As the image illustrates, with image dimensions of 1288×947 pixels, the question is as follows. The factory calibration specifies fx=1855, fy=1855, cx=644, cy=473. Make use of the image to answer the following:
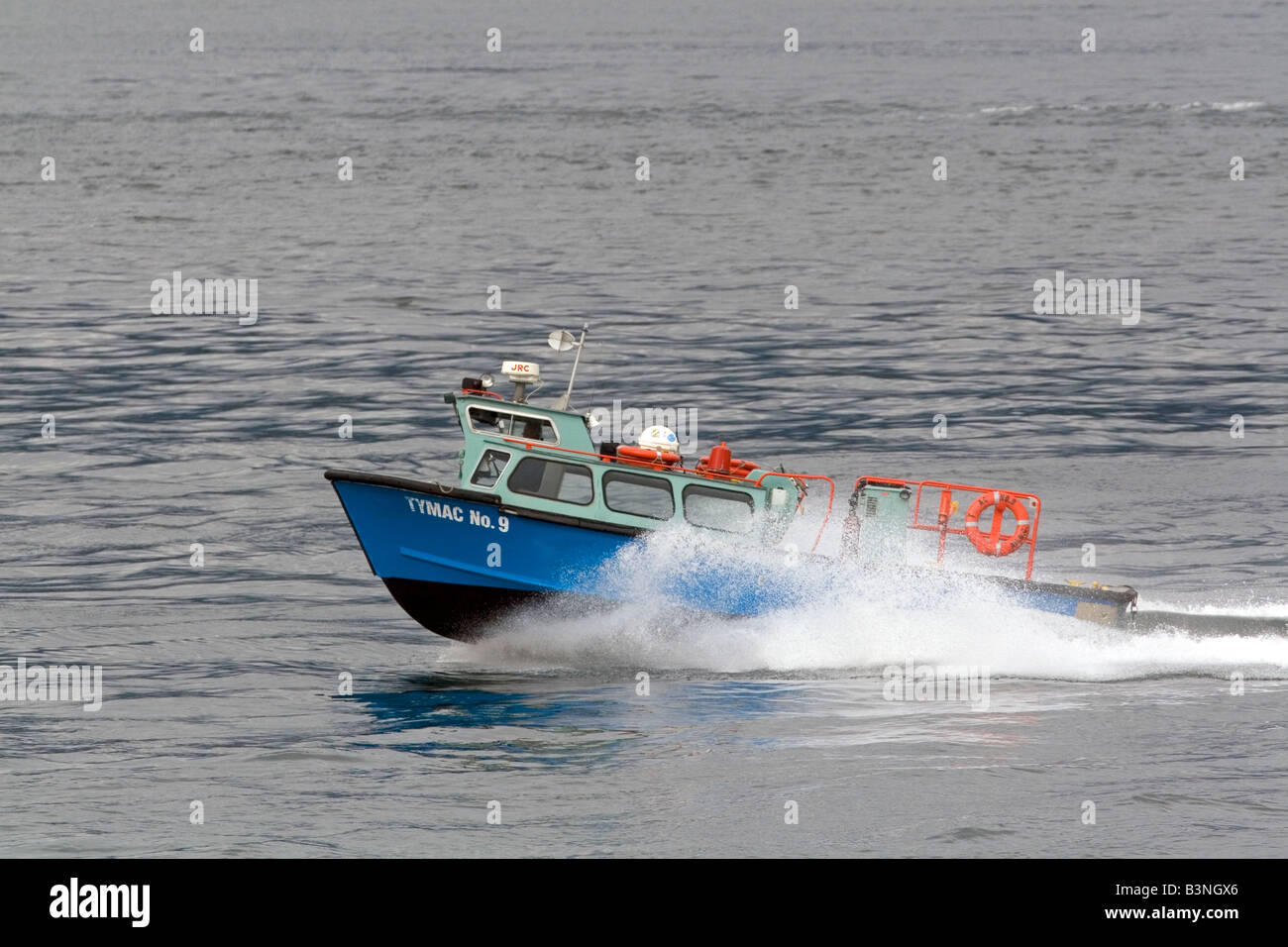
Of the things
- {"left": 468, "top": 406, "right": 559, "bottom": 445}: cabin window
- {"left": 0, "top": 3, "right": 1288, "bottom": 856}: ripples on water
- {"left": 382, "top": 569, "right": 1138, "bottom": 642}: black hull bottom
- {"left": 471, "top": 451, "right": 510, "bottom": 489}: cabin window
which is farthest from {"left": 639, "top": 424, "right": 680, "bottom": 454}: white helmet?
{"left": 0, "top": 3, "right": 1288, "bottom": 856}: ripples on water

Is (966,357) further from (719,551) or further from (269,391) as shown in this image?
(719,551)

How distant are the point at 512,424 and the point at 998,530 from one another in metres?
6.99

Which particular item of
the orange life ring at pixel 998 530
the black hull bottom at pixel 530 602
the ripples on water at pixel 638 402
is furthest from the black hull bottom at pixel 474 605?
the orange life ring at pixel 998 530

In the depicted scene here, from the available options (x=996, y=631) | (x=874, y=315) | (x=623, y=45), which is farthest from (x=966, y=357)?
(x=623, y=45)

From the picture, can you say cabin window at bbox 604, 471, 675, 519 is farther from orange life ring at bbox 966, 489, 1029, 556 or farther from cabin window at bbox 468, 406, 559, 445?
orange life ring at bbox 966, 489, 1029, 556

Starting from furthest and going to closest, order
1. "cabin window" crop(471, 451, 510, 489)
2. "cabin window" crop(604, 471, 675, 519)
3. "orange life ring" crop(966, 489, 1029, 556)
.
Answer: "cabin window" crop(471, 451, 510, 489), "orange life ring" crop(966, 489, 1029, 556), "cabin window" crop(604, 471, 675, 519)

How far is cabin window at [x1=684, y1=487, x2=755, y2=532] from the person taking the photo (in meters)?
25.7

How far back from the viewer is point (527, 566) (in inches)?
1017

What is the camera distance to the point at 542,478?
1015 inches

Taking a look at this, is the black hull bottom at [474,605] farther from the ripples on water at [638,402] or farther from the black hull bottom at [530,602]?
the ripples on water at [638,402]

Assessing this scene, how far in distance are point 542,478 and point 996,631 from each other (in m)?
6.79

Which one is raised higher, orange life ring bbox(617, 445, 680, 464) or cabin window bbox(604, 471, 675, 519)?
orange life ring bbox(617, 445, 680, 464)

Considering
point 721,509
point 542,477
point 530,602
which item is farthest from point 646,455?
point 530,602

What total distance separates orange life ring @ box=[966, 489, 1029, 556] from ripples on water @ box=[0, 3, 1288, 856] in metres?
1.12
